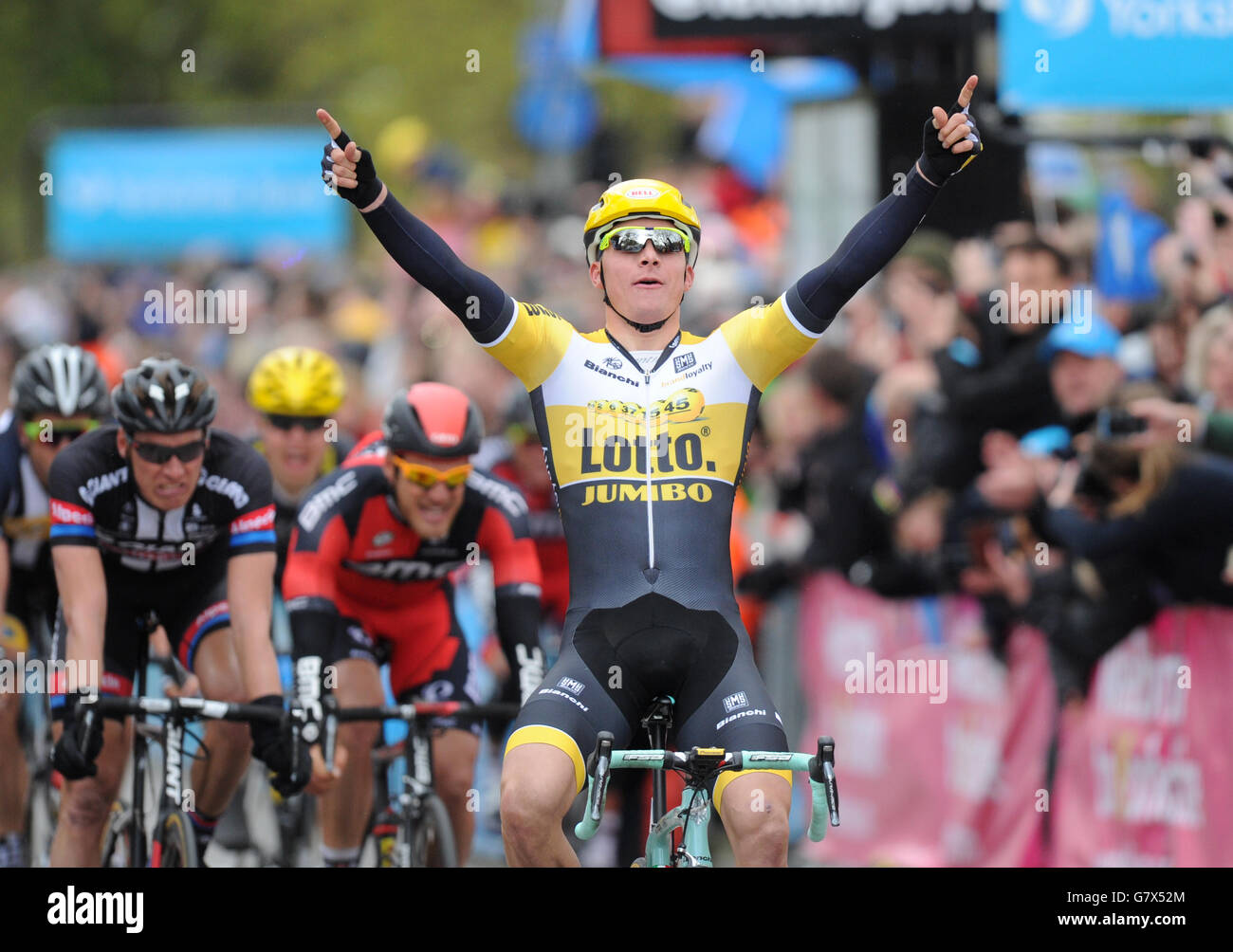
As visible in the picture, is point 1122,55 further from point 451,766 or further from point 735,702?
point 735,702

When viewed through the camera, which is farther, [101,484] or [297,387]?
[297,387]

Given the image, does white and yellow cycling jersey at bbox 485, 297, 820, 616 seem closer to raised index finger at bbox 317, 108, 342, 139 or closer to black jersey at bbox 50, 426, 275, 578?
raised index finger at bbox 317, 108, 342, 139

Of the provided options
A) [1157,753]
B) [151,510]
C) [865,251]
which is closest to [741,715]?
[865,251]

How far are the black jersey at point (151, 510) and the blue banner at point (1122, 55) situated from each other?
4.45 m

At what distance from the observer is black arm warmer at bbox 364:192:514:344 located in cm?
601

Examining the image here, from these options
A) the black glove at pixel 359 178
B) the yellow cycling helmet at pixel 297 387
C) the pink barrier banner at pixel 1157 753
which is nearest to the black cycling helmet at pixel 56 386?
the yellow cycling helmet at pixel 297 387

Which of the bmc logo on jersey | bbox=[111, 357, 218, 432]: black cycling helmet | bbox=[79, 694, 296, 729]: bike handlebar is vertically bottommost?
bbox=[79, 694, 296, 729]: bike handlebar

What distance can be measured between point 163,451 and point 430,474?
3.63 feet

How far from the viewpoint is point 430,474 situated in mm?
7883

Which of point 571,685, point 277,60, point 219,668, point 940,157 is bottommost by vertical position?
point 571,685

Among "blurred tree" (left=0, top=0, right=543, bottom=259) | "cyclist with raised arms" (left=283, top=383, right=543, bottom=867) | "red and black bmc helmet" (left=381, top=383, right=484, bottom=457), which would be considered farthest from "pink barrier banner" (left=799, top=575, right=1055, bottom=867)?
"blurred tree" (left=0, top=0, right=543, bottom=259)

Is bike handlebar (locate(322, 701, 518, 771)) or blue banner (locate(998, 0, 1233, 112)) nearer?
bike handlebar (locate(322, 701, 518, 771))

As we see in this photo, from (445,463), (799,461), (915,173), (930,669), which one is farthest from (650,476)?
(799,461)
